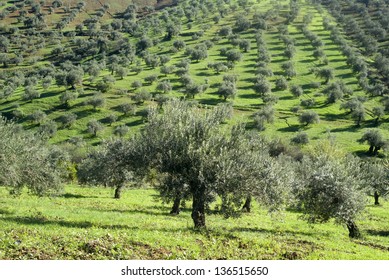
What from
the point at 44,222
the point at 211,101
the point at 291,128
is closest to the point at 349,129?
the point at 291,128

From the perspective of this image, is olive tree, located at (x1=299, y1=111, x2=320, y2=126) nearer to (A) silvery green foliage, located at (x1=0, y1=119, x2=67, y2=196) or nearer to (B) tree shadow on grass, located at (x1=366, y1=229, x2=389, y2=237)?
(B) tree shadow on grass, located at (x1=366, y1=229, x2=389, y2=237)

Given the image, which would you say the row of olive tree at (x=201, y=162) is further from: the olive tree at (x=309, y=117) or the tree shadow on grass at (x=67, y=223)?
the olive tree at (x=309, y=117)

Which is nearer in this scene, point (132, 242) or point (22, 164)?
point (132, 242)

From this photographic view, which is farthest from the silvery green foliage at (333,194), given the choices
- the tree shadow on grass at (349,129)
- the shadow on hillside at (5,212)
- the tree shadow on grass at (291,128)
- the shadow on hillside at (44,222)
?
the tree shadow on grass at (349,129)

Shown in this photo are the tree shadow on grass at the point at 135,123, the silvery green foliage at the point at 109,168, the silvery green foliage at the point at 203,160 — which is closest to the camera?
the silvery green foliage at the point at 203,160

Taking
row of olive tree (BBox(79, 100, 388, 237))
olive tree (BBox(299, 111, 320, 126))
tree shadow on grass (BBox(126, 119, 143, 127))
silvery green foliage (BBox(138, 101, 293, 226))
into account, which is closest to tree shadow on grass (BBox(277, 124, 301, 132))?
olive tree (BBox(299, 111, 320, 126))

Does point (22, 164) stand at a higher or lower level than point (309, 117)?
higher

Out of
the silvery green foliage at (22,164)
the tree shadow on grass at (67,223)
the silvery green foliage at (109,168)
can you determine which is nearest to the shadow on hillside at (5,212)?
the silvery green foliage at (22,164)

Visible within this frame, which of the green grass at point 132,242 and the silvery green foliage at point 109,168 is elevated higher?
the green grass at point 132,242

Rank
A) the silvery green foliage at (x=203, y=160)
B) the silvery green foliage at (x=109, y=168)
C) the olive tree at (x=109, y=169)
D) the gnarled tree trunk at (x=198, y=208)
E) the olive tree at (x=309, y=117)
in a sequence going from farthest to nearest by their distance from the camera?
the olive tree at (x=309, y=117), the olive tree at (x=109, y=169), the silvery green foliage at (x=109, y=168), the gnarled tree trunk at (x=198, y=208), the silvery green foliage at (x=203, y=160)

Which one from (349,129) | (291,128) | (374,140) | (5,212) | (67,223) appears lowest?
(291,128)

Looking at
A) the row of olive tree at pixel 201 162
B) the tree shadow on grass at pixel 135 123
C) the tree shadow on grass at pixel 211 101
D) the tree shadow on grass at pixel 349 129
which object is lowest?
the tree shadow on grass at pixel 349 129

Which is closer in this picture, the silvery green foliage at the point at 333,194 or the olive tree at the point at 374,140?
the silvery green foliage at the point at 333,194

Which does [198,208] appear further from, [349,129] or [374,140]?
[349,129]
